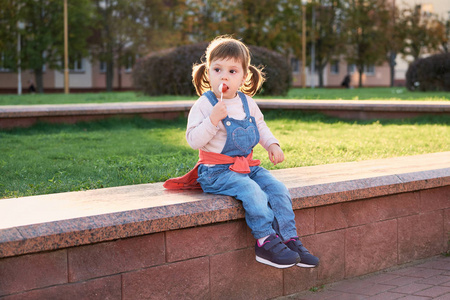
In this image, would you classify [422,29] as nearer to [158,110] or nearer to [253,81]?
[158,110]

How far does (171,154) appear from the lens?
7102 millimetres

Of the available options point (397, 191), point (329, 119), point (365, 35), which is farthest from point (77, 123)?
point (365, 35)

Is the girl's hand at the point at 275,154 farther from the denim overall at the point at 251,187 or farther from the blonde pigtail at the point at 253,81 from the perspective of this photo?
the blonde pigtail at the point at 253,81

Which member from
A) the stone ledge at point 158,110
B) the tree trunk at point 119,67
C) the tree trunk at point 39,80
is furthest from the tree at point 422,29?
the stone ledge at point 158,110

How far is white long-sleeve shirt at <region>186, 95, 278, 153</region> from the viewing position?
3695 mm

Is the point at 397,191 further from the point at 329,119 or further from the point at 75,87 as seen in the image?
the point at 75,87

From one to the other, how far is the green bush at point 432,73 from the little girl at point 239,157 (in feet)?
74.3

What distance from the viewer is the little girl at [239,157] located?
3533 mm

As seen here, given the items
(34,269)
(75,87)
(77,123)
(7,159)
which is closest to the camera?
(34,269)

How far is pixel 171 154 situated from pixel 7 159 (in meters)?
1.74

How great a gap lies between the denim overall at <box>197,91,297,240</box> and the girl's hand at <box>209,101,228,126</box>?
0.46 feet

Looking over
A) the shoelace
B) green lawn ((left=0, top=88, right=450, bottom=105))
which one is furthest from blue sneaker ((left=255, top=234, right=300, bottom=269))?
green lawn ((left=0, top=88, right=450, bottom=105))

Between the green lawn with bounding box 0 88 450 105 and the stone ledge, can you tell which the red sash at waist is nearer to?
the stone ledge

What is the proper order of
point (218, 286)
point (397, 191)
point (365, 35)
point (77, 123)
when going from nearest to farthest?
point (218, 286), point (397, 191), point (77, 123), point (365, 35)
